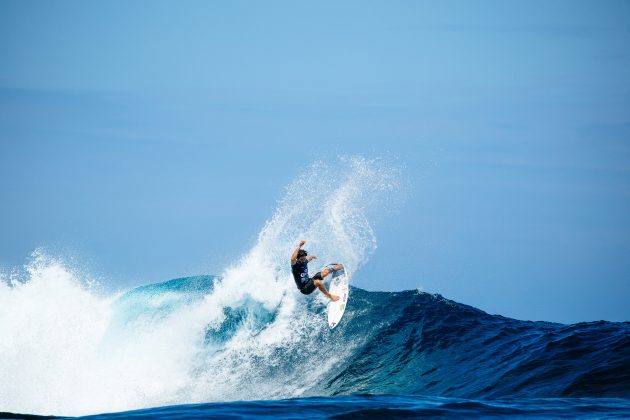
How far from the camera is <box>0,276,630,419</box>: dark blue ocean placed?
8.87 meters

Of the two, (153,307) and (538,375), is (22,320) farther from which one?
(538,375)

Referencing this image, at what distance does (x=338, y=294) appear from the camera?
1462 cm

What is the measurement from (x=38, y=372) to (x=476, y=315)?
379 inches

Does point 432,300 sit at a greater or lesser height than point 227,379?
greater

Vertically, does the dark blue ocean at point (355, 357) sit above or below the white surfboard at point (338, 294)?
below

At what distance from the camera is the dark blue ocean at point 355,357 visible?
887cm

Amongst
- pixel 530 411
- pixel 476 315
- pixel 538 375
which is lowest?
pixel 530 411

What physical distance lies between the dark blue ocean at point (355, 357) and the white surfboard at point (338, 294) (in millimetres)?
309

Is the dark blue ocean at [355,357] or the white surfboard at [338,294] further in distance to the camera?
the white surfboard at [338,294]

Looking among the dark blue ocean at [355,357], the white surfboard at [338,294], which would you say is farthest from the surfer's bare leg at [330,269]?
the dark blue ocean at [355,357]

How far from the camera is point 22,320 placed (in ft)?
51.0

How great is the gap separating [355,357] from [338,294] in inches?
65.4

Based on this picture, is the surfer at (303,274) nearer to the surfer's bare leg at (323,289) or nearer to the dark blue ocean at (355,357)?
the surfer's bare leg at (323,289)

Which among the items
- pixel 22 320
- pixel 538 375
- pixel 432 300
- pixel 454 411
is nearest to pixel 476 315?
pixel 432 300
